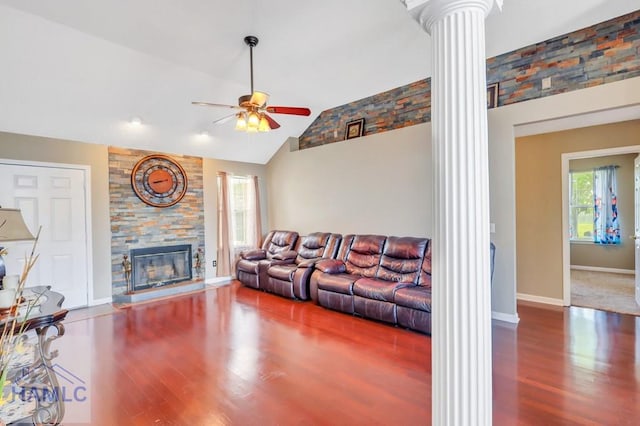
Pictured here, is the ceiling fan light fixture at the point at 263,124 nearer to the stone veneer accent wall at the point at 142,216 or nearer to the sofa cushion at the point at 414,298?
the sofa cushion at the point at 414,298

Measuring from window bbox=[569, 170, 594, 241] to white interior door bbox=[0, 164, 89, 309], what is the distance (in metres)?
9.34

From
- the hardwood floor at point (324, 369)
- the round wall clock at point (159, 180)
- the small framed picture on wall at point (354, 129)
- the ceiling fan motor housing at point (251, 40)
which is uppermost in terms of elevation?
the ceiling fan motor housing at point (251, 40)

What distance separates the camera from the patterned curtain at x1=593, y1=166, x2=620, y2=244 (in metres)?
6.52

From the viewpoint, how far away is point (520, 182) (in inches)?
189

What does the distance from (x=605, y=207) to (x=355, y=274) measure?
19.7 feet

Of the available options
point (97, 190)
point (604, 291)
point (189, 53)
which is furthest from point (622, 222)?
point (97, 190)

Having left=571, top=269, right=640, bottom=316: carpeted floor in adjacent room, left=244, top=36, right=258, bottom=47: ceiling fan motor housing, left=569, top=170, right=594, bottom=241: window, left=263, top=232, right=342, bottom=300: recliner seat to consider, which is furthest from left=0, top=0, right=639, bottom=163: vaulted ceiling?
left=569, top=170, right=594, bottom=241: window

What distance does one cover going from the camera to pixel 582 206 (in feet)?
23.3

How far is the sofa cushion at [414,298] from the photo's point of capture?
343 centimetres

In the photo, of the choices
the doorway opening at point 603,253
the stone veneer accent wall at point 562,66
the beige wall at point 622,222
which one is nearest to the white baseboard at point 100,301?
the stone veneer accent wall at point 562,66

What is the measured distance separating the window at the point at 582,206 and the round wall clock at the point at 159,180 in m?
8.15

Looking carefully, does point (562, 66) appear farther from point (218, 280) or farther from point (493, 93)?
point (218, 280)

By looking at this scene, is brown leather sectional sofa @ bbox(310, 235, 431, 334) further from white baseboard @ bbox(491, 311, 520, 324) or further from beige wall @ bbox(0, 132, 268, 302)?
beige wall @ bbox(0, 132, 268, 302)

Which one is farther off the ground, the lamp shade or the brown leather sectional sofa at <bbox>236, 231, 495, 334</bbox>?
the lamp shade
